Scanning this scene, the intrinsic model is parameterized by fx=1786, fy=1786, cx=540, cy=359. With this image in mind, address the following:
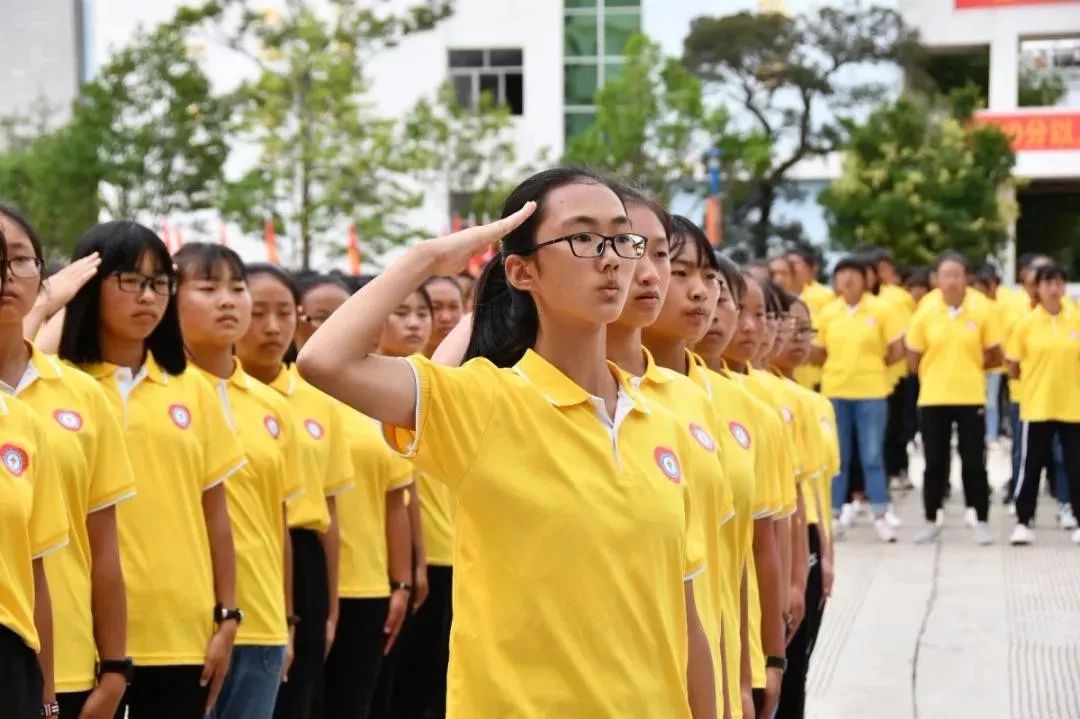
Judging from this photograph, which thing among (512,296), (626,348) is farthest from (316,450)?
(512,296)

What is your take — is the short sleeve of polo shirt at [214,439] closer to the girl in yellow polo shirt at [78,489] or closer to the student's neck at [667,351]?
the girl in yellow polo shirt at [78,489]

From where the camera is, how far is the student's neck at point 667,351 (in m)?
4.27

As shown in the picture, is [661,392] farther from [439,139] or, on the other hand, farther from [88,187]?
[439,139]

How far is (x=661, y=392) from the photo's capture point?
3.57 metres

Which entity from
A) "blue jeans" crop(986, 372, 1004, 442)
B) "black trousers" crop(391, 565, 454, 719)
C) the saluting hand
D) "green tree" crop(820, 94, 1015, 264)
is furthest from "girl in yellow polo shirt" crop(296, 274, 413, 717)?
"green tree" crop(820, 94, 1015, 264)

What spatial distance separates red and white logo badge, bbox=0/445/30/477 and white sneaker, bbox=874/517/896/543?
9.40 m

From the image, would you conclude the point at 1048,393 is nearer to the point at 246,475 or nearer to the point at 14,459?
the point at 246,475

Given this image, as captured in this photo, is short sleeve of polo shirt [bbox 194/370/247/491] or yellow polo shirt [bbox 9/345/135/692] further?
short sleeve of polo shirt [bbox 194/370/247/491]

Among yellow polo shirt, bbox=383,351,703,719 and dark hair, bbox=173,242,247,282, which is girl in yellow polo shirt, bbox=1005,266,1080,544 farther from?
yellow polo shirt, bbox=383,351,703,719

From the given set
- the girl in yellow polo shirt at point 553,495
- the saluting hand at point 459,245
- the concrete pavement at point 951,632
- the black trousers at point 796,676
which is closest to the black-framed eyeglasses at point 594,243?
the girl in yellow polo shirt at point 553,495

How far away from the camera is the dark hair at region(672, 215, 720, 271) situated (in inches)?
167

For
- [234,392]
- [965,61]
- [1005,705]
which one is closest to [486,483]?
[234,392]

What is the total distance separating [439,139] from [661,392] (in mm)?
26639

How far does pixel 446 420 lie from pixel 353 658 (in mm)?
2852
